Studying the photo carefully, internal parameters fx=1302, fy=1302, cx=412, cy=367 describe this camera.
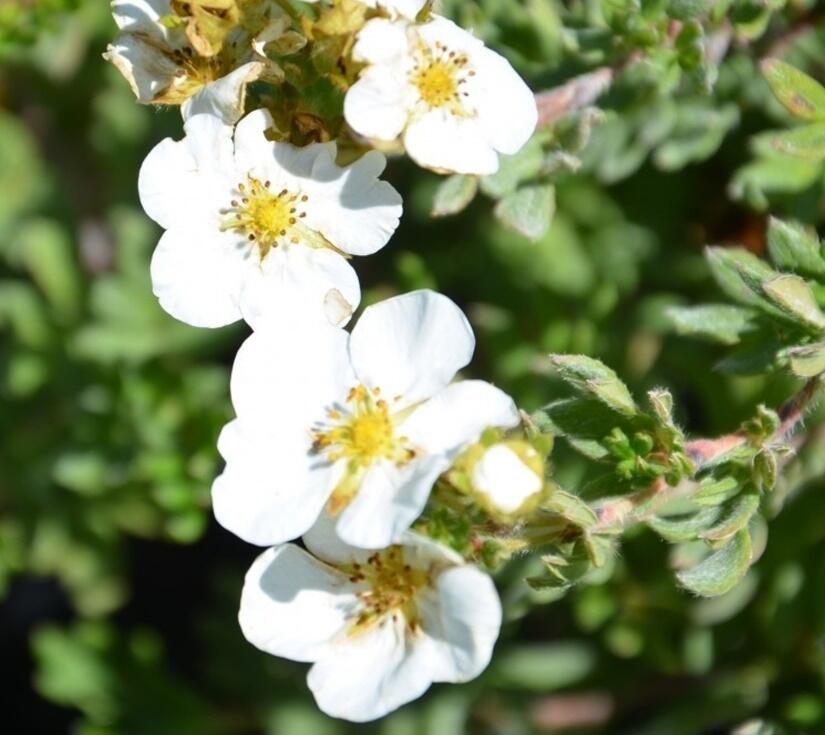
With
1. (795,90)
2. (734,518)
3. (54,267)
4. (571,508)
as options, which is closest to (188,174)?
(571,508)

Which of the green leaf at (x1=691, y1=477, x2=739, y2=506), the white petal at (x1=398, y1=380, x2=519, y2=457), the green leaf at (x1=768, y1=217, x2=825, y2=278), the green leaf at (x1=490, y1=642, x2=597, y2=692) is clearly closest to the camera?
the white petal at (x1=398, y1=380, x2=519, y2=457)

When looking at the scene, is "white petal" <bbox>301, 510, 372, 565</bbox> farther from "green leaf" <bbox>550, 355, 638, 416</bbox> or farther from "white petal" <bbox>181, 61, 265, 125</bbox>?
"white petal" <bbox>181, 61, 265, 125</bbox>

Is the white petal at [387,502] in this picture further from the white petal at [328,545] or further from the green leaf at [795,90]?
the green leaf at [795,90]

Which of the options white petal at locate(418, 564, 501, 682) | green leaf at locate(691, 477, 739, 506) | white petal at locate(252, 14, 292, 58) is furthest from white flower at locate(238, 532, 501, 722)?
white petal at locate(252, 14, 292, 58)

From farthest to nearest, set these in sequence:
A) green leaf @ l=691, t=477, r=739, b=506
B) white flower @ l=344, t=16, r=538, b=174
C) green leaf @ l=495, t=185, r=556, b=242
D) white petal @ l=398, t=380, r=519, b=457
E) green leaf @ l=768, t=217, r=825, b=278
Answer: green leaf @ l=495, t=185, r=556, b=242
green leaf @ l=768, t=217, r=825, b=278
green leaf @ l=691, t=477, r=739, b=506
white flower @ l=344, t=16, r=538, b=174
white petal @ l=398, t=380, r=519, b=457

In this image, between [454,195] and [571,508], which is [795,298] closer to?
[571,508]

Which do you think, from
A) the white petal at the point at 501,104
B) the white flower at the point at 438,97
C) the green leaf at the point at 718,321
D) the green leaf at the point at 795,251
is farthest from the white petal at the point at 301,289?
the green leaf at the point at 795,251

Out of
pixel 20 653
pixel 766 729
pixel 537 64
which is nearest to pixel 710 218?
pixel 537 64
